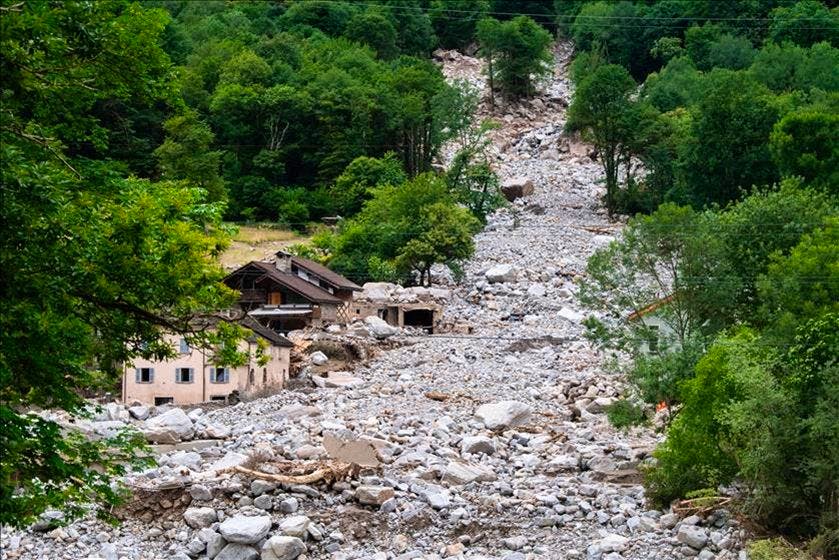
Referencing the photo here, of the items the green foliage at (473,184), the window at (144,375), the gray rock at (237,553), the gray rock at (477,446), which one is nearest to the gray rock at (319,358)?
the window at (144,375)

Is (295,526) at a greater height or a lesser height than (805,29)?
lesser

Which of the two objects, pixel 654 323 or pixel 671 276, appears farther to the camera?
pixel 654 323

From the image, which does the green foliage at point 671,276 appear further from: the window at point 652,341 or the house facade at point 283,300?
the house facade at point 283,300

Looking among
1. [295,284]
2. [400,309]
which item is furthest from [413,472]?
[400,309]

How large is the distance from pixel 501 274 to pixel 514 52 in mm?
53656

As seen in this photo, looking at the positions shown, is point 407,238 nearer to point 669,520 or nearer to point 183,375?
point 183,375

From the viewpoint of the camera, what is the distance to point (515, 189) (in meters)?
94.0

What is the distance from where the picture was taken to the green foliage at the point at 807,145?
63.1m

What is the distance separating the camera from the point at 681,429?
99.1 ft

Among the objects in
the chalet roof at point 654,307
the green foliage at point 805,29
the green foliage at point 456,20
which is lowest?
the chalet roof at point 654,307

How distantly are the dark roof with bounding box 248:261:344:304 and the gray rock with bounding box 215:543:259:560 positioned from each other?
29.5m

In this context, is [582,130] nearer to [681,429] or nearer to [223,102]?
[223,102]

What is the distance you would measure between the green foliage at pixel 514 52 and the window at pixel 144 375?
7489cm

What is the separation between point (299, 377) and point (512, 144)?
66.5 metres
